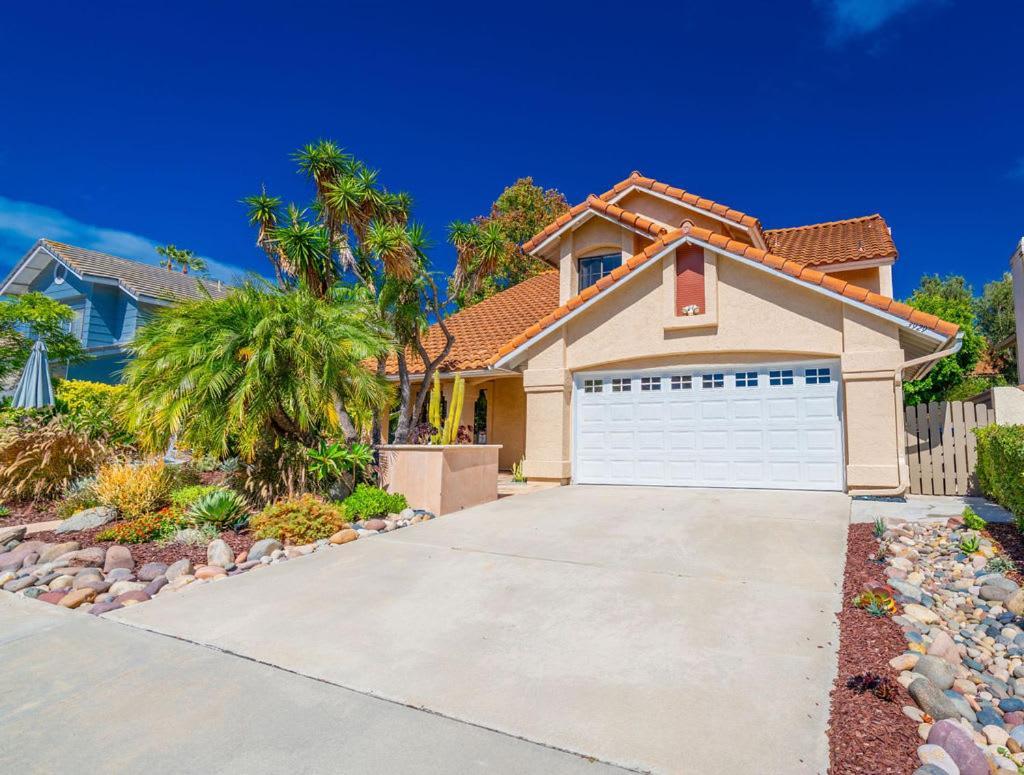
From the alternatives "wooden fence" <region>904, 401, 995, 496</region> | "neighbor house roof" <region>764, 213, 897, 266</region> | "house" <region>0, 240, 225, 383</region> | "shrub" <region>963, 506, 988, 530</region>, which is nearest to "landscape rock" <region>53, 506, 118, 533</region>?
"shrub" <region>963, 506, 988, 530</region>

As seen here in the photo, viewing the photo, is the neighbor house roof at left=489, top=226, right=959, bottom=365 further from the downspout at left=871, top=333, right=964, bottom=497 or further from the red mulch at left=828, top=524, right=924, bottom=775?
the red mulch at left=828, top=524, right=924, bottom=775

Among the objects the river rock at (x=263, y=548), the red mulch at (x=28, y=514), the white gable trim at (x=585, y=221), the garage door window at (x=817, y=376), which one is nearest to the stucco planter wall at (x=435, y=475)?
the river rock at (x=263, y=548)

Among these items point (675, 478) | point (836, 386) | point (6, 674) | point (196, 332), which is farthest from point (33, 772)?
point (836, 386)

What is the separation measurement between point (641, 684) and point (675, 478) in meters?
8.58

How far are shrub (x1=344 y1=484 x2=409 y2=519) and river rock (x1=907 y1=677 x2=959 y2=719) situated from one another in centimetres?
719

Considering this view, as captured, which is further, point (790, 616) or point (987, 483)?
point (987, 483)

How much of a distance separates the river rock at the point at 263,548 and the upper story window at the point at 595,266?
10.6 m

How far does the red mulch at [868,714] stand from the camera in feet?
8.99

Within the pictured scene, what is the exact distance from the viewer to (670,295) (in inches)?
465

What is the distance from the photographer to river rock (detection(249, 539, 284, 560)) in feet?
22.9

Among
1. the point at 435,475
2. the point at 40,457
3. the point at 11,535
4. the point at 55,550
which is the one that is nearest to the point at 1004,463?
the point at 435,475

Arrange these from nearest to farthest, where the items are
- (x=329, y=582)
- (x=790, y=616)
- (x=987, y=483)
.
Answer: (x=790, y=616) < (x=329, y=582) < (x=987, y=483)

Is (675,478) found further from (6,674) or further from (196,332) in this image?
(6,674)

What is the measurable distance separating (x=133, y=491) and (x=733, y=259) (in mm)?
11276
